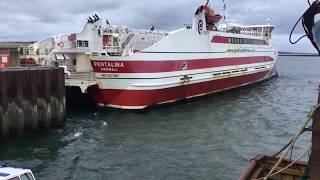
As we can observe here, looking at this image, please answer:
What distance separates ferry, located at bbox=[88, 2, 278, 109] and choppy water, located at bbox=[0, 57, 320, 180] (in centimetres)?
111

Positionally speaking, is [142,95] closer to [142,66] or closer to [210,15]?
[142,66]

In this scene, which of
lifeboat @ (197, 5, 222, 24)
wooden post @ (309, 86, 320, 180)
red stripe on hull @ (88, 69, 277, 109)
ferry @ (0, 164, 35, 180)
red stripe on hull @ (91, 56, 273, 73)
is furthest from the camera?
lifeboat @ (197, 5, 222, 24)

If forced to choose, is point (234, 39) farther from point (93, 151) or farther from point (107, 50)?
point (93, 151)

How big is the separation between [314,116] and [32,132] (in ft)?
53.7

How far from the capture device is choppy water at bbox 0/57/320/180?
14617mm

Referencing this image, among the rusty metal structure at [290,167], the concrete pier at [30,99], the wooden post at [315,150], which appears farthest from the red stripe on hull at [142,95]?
the wooden post at [315,150]

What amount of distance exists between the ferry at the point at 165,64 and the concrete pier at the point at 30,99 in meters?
3.88

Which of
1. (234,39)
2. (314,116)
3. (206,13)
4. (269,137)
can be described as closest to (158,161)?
(269,137)

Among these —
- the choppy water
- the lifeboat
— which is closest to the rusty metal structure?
the choppy water

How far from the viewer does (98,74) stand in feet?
83.7

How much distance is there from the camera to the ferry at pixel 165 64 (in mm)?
24984

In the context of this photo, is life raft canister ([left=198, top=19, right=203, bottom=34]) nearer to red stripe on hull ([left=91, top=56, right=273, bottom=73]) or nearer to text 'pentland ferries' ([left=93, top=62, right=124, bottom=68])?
red stripe on hull ([left=91, top=56, right=273, bottom=73])

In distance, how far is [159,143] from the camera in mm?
18359

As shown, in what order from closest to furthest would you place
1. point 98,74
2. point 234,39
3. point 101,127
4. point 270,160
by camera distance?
point 270,160, point 101,127, point 98,74, point 234,39
